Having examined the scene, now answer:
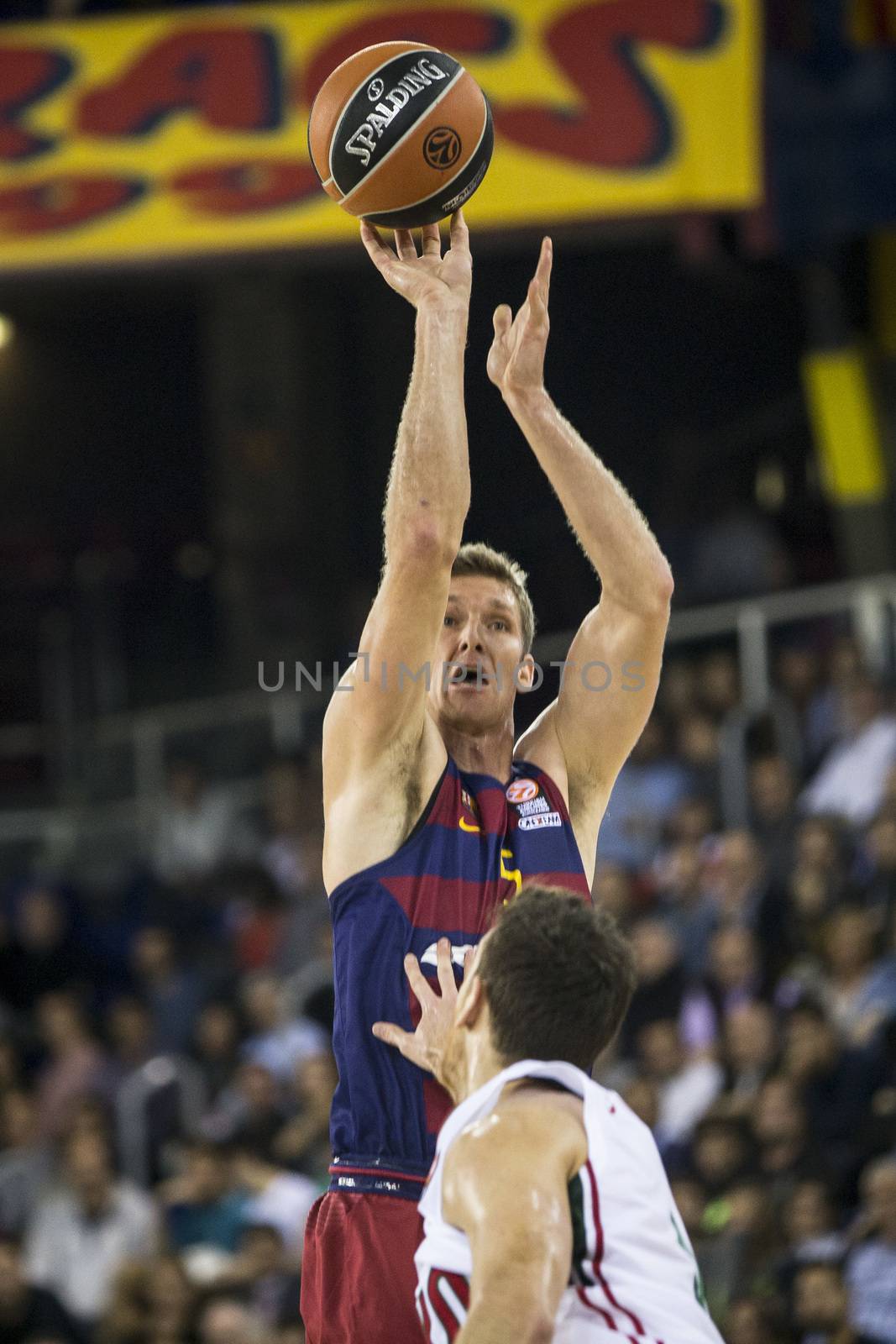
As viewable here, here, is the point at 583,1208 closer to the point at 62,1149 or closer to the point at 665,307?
the point at 62,1149

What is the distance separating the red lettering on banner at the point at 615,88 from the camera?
468 inches

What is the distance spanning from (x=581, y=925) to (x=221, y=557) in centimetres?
1473

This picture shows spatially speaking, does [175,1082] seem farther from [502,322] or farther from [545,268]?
[545,268]

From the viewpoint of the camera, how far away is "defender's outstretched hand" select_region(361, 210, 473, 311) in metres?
4.73

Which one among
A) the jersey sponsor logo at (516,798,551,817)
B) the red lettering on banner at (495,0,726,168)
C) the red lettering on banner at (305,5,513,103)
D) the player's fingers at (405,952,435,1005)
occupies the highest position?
the red lettering on banner at (305,5,513,103)

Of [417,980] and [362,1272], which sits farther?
[417,980]

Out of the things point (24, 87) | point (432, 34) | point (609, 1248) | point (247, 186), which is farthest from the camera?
point (24, 87)

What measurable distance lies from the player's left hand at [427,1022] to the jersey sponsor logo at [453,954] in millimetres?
22

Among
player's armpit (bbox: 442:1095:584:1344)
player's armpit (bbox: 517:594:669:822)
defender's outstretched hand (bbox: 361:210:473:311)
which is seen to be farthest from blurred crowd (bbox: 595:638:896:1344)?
player's armpit (bbox: 442:1095:584:1344)

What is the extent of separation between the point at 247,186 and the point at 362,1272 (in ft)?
30.0

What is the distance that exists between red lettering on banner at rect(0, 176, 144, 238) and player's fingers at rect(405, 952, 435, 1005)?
29.4ft

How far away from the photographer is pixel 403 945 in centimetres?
448

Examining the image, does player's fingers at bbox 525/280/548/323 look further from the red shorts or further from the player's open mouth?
the red shorts

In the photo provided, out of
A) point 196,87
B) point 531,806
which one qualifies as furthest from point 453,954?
point 196,87
